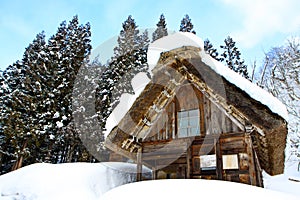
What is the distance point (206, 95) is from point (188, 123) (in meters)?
0.87

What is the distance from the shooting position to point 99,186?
327 inches

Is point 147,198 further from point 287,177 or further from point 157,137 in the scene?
point 287,177

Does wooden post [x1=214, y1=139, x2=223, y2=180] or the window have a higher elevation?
the window

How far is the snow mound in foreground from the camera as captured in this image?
3352 mm

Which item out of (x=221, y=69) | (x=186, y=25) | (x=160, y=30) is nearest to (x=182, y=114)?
(x=221, y=69)

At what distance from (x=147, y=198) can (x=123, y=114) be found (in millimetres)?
3205

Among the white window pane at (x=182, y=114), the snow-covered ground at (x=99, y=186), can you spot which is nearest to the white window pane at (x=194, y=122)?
the white window pane at (x=182, y=114)

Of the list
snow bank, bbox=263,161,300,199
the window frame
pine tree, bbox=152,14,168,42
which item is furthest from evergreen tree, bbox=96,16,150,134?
the window frame

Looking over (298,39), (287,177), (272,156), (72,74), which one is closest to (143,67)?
(72,74)

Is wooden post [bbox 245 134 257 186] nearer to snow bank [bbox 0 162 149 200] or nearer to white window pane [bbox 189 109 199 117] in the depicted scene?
white window pane [bbox 189 109 199 117]

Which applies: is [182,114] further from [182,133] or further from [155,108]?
[155,108]

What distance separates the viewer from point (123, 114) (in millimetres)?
6465

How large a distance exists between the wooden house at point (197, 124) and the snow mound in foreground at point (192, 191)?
6.58ft

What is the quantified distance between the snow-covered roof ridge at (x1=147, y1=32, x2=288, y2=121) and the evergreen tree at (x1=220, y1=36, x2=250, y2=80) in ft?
50.3
